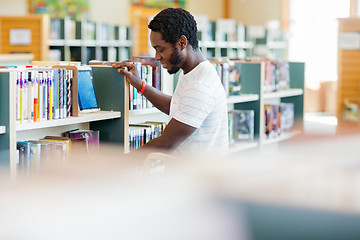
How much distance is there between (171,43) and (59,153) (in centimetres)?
82

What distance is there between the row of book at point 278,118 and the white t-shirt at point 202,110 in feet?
7.79

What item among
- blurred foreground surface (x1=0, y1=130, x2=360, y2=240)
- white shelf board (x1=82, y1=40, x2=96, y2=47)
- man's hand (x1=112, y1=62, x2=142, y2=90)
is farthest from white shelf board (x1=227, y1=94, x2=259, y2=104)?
white shelf board (x1=82, y1=40, x2=96, y2=47)

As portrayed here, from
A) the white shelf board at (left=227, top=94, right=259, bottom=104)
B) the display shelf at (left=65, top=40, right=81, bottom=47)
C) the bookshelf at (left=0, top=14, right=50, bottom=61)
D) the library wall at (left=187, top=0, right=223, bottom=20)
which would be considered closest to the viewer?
the white shelf board at (left=227, top=94, right=259, bottom=104)

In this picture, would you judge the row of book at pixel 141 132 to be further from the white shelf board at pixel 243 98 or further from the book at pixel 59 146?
the white shelf board at pixel 243 98

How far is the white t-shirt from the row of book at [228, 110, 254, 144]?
1.95 m

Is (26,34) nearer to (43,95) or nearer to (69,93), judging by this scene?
(69,93)

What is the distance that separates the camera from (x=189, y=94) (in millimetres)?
2246

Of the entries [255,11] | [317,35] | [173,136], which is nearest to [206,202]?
[173,136]

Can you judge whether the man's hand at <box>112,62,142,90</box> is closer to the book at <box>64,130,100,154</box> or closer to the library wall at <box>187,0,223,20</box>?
the book at <box>64,130,100,154</box>

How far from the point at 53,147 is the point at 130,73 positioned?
0.59 metres

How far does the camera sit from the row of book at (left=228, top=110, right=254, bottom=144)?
4320 millimetres

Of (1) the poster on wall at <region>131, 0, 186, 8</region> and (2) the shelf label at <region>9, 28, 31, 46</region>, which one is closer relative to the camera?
(2) the shelf label at <region>9, 28, 31, 46</region>

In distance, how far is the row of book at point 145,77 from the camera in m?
3.24

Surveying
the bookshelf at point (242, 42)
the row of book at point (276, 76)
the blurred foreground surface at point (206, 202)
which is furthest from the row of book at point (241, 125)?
the bookshelf at point (242, 42)
